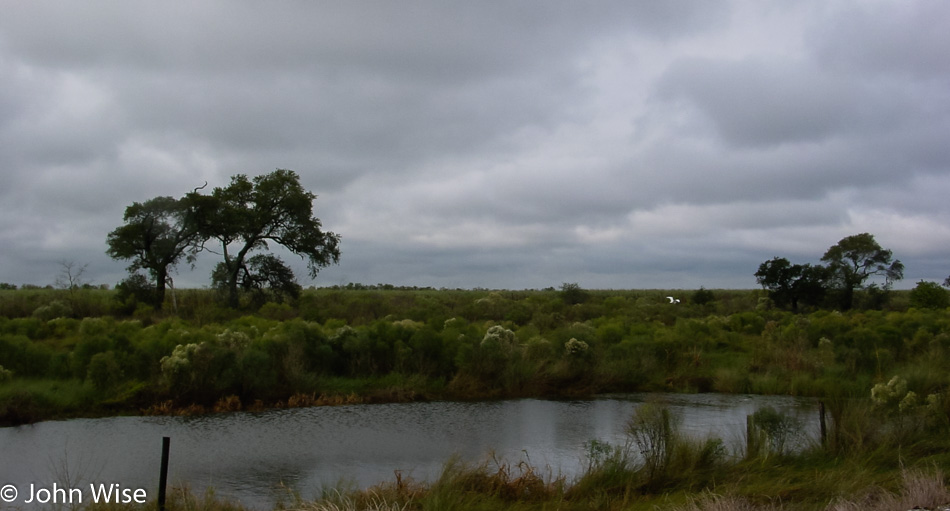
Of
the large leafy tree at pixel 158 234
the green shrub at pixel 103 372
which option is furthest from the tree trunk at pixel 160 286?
the green shrub at pixel 103 372

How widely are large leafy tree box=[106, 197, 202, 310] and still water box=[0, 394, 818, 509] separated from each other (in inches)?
756

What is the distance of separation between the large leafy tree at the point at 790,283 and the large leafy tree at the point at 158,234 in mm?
37084

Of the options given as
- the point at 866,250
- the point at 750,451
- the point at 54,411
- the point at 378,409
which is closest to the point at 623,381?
the point at 378,409

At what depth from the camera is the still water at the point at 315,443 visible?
12695mm

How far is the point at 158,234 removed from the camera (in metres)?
36.8

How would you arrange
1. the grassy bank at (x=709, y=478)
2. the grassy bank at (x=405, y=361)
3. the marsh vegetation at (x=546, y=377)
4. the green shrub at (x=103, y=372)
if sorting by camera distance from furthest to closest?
the grassy bank at (x=405, y=361), the green shrub at (x=103, y=372), the marsh vegetation at (x=546, y=377), the grassy bank at (x=709, y=478)

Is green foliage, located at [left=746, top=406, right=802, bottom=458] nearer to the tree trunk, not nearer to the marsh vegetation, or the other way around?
the marsh vegetation

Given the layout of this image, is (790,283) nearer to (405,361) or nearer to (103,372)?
(405,361)

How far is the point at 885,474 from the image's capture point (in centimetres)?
1121

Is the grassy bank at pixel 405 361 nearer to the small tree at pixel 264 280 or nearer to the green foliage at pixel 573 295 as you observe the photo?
the small tree at pixel 264 280

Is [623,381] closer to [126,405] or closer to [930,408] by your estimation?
[930,408]

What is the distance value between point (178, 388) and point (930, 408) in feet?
59.9

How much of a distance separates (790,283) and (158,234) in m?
39.8

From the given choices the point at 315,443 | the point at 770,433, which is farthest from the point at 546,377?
the point at 770,433
